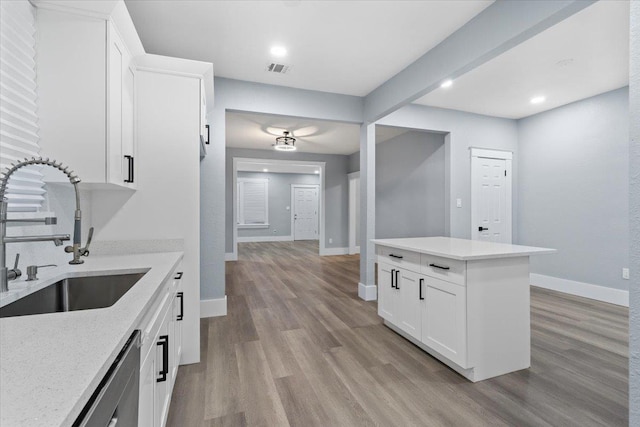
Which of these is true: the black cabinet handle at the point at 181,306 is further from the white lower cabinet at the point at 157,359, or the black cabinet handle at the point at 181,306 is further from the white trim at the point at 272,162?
the white trim at the point at 272,162

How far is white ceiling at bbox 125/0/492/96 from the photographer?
2297 mm

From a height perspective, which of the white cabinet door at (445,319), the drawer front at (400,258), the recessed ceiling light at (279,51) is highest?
the recessed ceiling light at (279,51)

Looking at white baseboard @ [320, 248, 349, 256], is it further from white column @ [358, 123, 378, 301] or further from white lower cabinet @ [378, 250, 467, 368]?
white lower cabinet @ [378, 250, 467, 368]

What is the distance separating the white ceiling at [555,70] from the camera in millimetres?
2525

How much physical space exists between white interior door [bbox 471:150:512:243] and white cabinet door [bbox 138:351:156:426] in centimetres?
463

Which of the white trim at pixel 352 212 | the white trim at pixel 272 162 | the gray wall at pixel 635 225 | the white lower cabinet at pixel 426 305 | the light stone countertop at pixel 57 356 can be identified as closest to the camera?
the light stone countertop at pixel 57 356

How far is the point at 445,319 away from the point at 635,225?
1.30 m

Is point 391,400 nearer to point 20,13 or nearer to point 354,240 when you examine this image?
point 20,13

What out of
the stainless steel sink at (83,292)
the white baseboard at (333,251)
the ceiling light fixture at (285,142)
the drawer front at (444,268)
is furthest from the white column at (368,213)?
the white baseboard at (333,251)

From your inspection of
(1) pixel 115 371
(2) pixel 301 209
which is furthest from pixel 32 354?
(2) pixel 301 209

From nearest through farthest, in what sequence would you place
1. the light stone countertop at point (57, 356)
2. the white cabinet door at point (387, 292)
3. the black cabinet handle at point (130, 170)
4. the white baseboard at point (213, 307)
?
the light stone countertop at point (57, 356) → the black cabinet handle at point (130, 170) → the white cabinet door at point (387, 292) → the white baseboard at point (213, 307)

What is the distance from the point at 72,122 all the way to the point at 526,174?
5796 millimetres

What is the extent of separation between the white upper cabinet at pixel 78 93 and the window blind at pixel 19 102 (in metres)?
0.05

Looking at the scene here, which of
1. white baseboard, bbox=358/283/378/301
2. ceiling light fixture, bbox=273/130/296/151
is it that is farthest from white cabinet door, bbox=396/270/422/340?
ceiling light fixture, bbox=273/130/296/151
